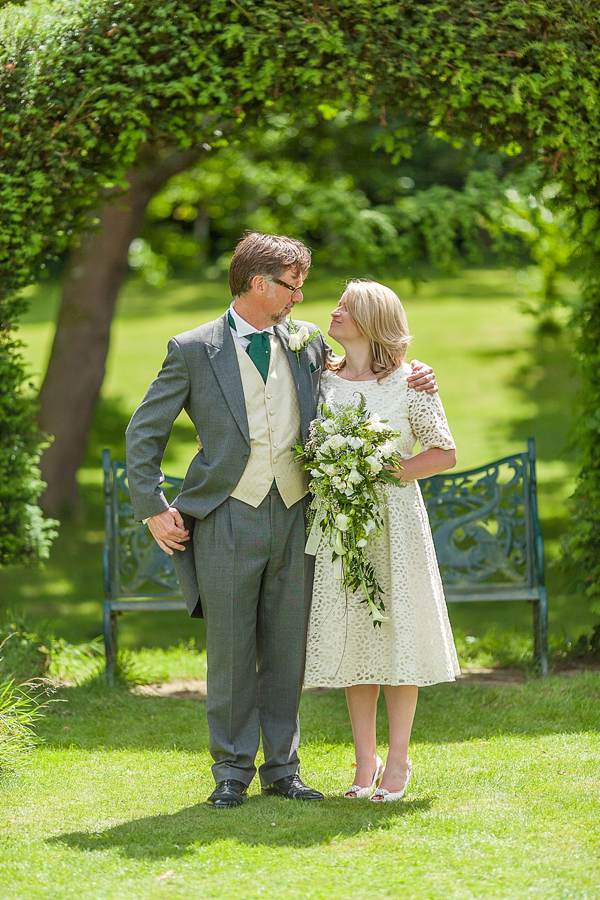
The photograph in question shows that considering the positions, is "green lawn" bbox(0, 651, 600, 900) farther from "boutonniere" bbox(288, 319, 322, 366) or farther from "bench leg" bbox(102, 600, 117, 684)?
"boutonniere" bbox(288, 319, 322, 366)

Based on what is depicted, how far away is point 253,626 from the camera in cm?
391

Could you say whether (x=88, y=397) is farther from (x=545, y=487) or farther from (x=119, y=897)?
(x=119, y=897)

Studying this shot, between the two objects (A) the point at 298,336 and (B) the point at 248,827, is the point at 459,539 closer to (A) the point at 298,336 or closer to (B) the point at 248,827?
(A) the point at 298,336

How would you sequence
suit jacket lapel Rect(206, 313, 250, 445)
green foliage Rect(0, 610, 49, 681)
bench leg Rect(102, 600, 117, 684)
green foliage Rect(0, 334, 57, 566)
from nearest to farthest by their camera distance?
suit jacket lapel Rect(206, 313, 250, 445) < green foliage Rect(0, 610, 49, 681) < green foliage Rect(0, 334, 57, 566) < bench leg Rect(102, 600, 117, 684)

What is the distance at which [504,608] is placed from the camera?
29.3 ft

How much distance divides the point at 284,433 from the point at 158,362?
15.0 metres

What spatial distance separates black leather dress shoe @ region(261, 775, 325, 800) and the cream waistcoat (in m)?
1.07

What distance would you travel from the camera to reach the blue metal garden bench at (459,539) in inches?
220

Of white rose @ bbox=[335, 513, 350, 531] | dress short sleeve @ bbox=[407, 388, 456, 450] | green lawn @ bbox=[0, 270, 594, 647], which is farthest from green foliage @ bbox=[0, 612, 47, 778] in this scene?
dress short sleeve @ bbox=[407, 388, 456, 450]

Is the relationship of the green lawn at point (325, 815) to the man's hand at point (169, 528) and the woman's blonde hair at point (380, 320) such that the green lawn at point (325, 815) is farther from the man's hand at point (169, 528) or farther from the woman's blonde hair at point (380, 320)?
the woman's blonde hair at point (380, 320)

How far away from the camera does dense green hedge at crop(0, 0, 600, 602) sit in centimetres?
498

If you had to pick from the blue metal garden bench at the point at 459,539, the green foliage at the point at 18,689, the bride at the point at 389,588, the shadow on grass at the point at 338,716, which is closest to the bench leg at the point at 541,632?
the blue metal garden bench at the point at 459,539

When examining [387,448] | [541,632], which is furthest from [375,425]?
[541,632]

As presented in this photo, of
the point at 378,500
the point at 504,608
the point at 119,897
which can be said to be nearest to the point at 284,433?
the point at 378,500
